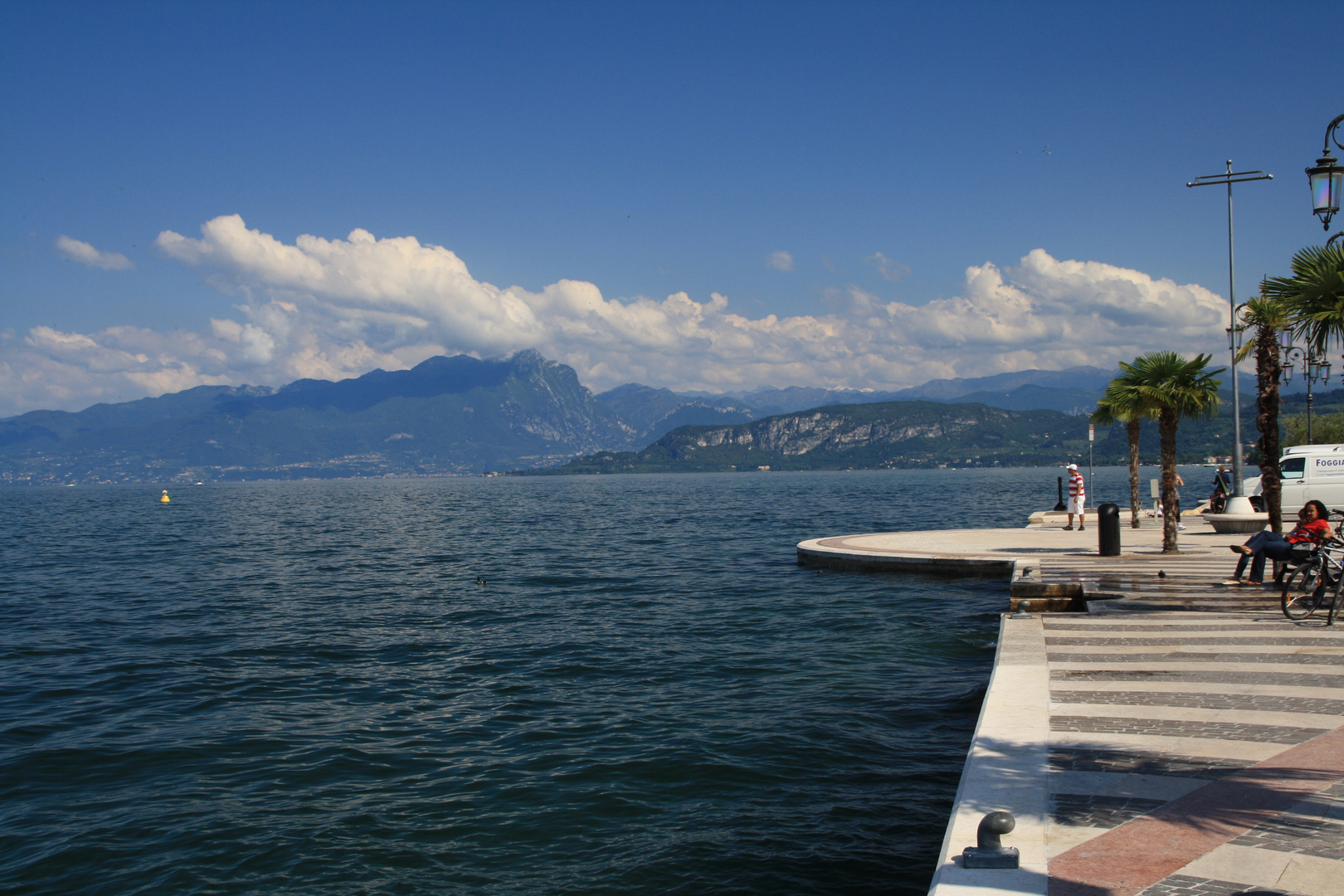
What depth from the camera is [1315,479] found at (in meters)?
28.1

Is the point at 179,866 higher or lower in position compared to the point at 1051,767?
lower

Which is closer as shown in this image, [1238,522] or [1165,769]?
[1165,769]

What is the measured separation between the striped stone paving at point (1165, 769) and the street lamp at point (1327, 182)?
585cm

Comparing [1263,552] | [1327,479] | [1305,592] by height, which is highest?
[1327,479]

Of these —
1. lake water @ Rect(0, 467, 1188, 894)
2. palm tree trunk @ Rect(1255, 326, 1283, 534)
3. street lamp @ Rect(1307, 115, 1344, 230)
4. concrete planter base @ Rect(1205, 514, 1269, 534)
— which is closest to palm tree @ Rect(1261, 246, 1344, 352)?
street lamp @ Rect(1307, 115, 1344, 230)

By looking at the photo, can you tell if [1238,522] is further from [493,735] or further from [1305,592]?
[493,735]

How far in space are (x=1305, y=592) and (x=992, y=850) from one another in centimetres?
1086

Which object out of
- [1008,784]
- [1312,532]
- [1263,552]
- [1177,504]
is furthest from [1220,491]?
[1008,784]

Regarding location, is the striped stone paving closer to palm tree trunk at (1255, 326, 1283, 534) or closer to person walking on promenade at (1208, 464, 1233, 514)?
palm tree trunk at (1255, 326, 1283, 534)

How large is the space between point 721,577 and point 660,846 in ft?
64.4

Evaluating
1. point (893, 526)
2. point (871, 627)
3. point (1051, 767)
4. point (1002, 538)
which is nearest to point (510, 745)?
point (1051, 767)

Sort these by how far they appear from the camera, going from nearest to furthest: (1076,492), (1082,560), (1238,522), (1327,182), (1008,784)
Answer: (1008,784) → (1327,182) → (1082,560) → (1238,522) → (1076,492)

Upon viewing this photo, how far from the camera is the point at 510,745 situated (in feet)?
37.0

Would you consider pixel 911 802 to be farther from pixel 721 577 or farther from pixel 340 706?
pixel 721 577
